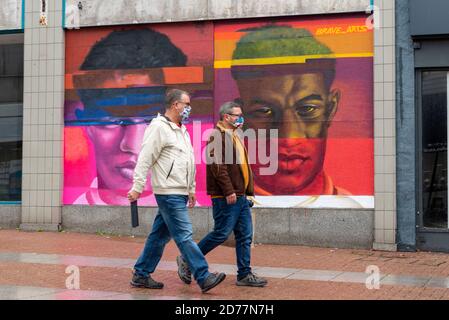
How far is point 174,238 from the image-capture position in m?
6.29

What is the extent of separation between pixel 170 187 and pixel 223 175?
0.64 metres

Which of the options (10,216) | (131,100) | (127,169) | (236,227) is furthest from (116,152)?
(236,227)

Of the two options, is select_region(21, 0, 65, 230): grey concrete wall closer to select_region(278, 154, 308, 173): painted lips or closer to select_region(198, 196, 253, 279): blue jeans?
select_region(278, 154, 308, 173): painted lips

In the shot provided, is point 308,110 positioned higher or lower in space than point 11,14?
lower

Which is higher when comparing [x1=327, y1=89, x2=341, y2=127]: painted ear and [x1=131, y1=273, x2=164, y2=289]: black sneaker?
[x1=327, y1=89, x2=341, y2=127]: painted ear

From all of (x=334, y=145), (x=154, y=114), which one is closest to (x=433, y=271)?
(x=334, y=145)

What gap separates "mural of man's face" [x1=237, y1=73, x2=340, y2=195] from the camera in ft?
33.9

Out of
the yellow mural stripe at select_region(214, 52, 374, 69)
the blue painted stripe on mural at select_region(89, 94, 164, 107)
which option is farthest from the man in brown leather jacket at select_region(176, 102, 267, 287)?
the blue painted stripe on mural at select_region(89, 94, 164, 107)

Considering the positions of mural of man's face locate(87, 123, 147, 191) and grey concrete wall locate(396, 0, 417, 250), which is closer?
grey concrete wall locate(396, 0, 417, 250)

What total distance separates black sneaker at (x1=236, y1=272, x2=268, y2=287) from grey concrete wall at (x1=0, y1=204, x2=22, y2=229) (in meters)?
6.52

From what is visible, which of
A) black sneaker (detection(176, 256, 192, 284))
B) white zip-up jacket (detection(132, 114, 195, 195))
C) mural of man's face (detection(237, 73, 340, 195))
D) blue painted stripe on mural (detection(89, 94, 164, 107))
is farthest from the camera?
blue painted stripe on mural (detection(89, 94, 164, 107))

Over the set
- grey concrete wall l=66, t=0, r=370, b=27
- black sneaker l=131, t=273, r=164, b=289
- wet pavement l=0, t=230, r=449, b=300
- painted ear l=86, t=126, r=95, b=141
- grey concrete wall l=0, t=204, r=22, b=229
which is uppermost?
grey concrete wall l=66, t=0, r=370, b=27

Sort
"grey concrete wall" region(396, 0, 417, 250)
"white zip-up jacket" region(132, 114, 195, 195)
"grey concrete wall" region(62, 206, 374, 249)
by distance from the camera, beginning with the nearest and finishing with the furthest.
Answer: "white zip-up jacket" region(132, 114, 195, 195) → "grey concrete wall" region(396, 0, 417, 250) → "grey concrete wall" region(62, 206, 374, 249)

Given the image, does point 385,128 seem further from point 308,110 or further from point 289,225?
point 289,225
